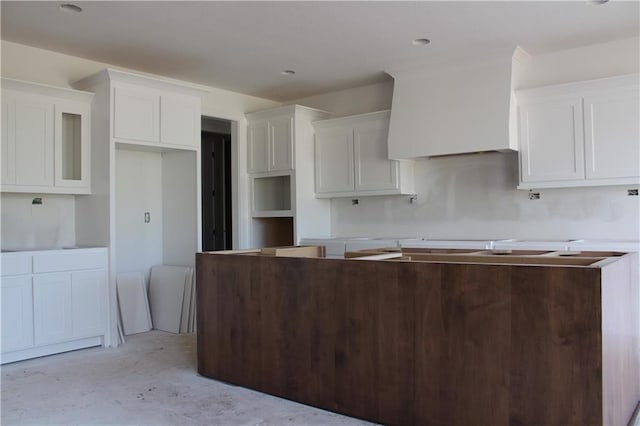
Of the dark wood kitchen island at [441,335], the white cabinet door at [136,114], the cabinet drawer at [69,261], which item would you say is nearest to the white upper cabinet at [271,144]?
the white cabinet door at [136,114]

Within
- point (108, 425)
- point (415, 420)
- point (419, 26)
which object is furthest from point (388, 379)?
point (419, 26)

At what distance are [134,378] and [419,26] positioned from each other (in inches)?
131

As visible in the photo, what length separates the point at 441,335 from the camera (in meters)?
2.60

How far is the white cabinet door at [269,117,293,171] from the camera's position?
230 inches

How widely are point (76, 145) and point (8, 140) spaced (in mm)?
612

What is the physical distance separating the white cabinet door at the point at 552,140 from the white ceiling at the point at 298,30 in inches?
21.4

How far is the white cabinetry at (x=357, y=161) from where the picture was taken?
216 inches

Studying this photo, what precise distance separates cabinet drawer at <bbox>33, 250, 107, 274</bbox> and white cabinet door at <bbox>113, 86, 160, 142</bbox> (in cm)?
103

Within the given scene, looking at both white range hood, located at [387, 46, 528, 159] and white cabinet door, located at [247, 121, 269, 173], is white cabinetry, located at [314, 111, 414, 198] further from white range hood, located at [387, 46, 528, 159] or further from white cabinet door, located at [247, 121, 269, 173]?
white cabinet door, located at [247, 121, 269, 173]

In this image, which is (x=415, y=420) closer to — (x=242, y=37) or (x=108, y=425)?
(x=108, y=425)

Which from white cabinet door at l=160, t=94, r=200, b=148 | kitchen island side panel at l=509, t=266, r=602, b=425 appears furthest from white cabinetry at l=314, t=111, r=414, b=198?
kitchen island side panel at l=509, t=266, r=602, b=425

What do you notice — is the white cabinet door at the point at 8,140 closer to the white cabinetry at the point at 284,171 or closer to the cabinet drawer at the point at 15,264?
the cabinet drawer at the point at 15,264

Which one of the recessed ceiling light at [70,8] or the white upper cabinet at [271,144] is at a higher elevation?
the recessed ceiling light at [70,8]

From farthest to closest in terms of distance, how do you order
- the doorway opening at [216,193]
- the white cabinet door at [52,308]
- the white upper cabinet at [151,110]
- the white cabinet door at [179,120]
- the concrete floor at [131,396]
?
the doorway opening at [216,193]
the white cabinet door at [179,120]
the white upper cabinet at [151,110]
the white cabinet door at [52,308]
the concrete floor at [131,396]
